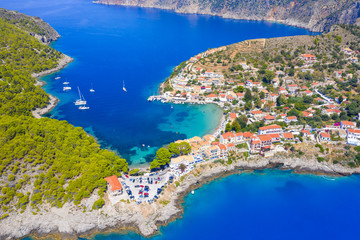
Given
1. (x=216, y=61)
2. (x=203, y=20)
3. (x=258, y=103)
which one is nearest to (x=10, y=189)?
(x=258, y=103)

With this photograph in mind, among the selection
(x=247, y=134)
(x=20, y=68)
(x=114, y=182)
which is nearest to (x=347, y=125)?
(x=247, y=134)

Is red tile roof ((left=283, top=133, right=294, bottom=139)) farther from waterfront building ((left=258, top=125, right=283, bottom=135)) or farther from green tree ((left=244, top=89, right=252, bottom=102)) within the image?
green tree ((left=244, top=89, right=252, bottom=102))

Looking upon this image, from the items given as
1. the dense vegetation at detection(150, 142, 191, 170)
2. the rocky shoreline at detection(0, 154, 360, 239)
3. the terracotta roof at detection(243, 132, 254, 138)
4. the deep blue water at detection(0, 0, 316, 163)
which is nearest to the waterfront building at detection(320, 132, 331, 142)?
the terracotta roof at detection(243, 132, 254, 138)

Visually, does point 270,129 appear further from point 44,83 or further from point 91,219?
point 44,83

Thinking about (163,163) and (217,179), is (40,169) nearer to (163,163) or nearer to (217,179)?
(163,163)

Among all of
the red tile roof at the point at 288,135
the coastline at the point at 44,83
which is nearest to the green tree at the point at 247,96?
the red tile roof at the point at 288,135
